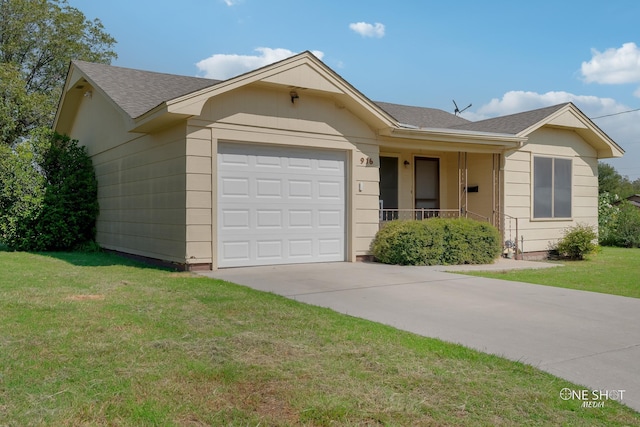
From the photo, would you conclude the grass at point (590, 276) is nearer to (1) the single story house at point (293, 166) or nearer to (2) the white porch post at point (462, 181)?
(1) the single story house at point (293, 166)

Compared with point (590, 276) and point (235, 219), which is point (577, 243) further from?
point (235, 219)

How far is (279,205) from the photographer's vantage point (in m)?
10.1

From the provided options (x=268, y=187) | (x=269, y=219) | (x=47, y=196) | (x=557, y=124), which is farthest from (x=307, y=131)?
(x=47, y=196)

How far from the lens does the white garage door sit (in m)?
9.63

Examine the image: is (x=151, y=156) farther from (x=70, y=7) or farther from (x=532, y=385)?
(x=70, y=7)

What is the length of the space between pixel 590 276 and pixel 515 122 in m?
5.40

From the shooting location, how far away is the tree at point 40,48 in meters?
23.4

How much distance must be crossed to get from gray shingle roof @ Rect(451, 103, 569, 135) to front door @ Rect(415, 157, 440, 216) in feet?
4.77

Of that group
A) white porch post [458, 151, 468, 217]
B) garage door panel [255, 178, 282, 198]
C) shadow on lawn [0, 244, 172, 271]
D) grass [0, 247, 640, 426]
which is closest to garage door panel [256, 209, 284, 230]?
garage door panel [255, 178, 282, 198]

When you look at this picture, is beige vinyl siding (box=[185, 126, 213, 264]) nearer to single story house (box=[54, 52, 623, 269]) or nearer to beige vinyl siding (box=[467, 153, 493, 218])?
single story house (box=[54, 52, 623, 269])

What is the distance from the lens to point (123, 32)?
94.6 ft

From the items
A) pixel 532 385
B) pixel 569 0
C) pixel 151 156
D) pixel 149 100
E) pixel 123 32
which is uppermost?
pixel 123 32

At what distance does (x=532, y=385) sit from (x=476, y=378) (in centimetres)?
36

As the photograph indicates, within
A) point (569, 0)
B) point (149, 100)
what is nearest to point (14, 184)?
point (149, 100)
